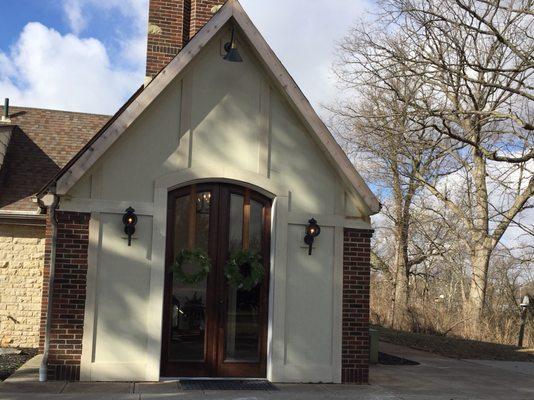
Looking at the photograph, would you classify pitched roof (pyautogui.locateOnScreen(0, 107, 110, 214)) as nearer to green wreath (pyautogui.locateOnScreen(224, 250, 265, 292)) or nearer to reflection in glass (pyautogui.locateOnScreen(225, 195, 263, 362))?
reflection in glass (pyautogui.locateOnScreen(225, 195, 263, 362))

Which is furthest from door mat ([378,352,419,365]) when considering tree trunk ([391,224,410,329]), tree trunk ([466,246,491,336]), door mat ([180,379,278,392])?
tree trunk ([391,224,410,329])

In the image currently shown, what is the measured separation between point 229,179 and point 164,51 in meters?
3.94

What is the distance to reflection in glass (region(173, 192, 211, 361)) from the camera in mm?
9344

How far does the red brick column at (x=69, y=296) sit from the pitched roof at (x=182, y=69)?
1.98ft

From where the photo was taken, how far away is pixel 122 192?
9.18 m

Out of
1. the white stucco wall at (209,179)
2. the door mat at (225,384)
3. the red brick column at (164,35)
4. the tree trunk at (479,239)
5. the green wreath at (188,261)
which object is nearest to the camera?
the door mat at (225,384)

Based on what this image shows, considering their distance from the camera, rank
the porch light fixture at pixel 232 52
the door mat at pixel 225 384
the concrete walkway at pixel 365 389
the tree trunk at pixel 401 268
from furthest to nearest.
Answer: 1. the tree trunk at pixel 401 268
2. the porch light fixture at pixel 232 52
3. the door mat at pixel 225 384
4. the concrete walkway at pixel 365 389

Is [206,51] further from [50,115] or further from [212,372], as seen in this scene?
[50,115]

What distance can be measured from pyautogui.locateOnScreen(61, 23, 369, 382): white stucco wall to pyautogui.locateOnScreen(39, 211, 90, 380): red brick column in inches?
4.7

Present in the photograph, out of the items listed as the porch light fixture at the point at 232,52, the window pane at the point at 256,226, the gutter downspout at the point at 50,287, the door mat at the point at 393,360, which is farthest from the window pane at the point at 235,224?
the door mat at the point at 393,360

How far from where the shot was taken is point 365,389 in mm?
9227

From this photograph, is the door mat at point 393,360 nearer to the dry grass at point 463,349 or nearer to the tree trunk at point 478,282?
the dry grass at point 463,349

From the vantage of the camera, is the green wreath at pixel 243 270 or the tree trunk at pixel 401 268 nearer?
the green wreath at pixel 243 270

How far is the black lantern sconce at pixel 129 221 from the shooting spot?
29.7 feet
